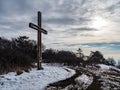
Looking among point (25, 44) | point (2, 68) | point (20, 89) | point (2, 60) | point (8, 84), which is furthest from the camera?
point (25, 44)

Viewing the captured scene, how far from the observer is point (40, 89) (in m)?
11.2

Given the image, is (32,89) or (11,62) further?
(11,62)

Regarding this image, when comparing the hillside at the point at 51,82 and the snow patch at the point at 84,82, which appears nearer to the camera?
the hillside at the point at 51,82

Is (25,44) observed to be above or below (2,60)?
above

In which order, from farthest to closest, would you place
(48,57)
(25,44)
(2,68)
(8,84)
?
(25,44), (48,57), (2,68), (8,84)

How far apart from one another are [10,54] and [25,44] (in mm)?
58288

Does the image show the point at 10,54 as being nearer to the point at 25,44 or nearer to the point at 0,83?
the point at 0,83

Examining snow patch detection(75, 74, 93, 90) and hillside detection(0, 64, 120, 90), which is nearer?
hillside detection(0, 64, 120, 90)

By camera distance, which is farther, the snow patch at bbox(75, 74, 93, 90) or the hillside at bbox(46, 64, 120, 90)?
the snow patch at bbox(75, 74, 93, 90)

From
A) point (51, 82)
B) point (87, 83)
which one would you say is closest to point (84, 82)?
point (87, 83)

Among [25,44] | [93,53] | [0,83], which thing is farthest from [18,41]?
[0,83]

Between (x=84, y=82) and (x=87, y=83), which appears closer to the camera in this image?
(x=87, y=83)

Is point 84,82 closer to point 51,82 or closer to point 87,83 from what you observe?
point 87,83

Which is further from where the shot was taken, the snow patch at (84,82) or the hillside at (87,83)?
the snow patch at (84,82)
